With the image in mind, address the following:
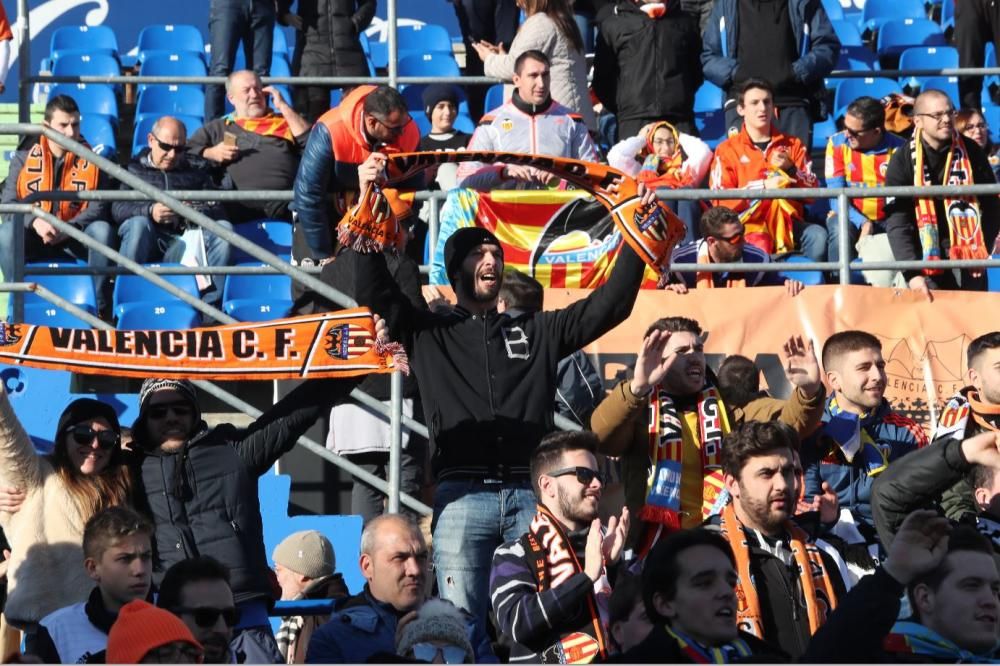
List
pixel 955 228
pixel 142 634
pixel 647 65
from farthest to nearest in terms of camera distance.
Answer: pixel 647 65 → pixel 955 228 → pixel 142 634

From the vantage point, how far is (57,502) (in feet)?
22.1

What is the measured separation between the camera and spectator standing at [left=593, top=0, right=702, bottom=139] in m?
12.1

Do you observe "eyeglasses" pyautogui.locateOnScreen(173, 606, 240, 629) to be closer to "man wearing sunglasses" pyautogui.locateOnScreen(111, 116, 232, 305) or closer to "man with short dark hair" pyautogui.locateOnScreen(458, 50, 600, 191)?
"man with short dark hair" pyautogui.locateOnScreen(458, 50, 600, 191)

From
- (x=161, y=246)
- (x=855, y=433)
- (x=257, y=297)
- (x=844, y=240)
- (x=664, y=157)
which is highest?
(x=664, y=157)

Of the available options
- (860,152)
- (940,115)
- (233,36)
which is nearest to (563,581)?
(940,115)

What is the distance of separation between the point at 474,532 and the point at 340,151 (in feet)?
8.45

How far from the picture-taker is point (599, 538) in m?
5.93

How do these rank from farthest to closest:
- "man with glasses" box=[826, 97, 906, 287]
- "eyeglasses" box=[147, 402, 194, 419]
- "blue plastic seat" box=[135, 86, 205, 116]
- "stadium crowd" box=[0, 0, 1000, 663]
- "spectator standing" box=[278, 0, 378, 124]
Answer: "blue plastic seat" box=[135, 86, 205, 116]
"spectator standing" box=[278, 0, 378, 124]
"man with glasses" box=[826, 97, 906, 287]
"eyeglasses" box=[147, 402, 194, 419]
"stadium crowd" box=[0, 0, 1000, 663]

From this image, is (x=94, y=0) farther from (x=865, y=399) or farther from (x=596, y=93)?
(x=865, y=399)

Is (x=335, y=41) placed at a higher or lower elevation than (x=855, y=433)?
higher

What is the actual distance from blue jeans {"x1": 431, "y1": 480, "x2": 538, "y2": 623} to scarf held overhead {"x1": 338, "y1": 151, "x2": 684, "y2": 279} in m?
1.05

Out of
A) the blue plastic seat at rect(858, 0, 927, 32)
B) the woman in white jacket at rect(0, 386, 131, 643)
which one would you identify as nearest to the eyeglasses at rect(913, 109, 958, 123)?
the blue plastic seat at rect(858, 0, 927, 32)

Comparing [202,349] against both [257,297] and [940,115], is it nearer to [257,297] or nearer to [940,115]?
[257,297]

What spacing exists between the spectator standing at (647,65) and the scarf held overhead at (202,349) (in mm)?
4738
